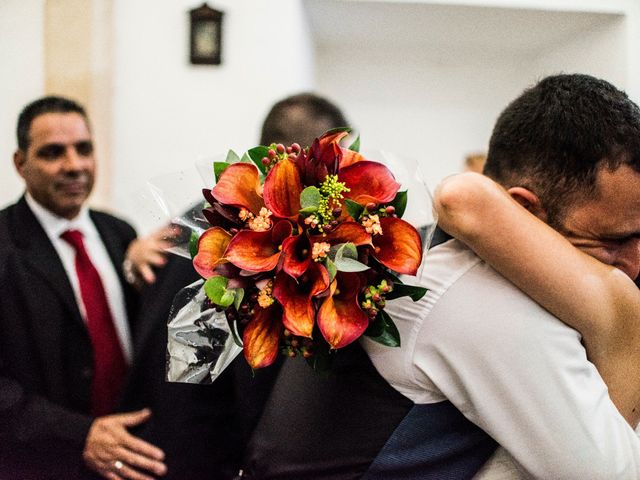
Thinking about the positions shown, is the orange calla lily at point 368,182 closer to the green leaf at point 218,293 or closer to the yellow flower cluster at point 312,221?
the yellow flower cluster at point 312,221

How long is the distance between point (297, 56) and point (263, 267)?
11.3 ft

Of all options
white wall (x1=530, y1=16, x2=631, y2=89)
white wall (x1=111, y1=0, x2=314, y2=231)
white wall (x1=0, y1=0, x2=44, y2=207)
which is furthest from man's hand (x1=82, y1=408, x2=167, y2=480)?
white wall (x1=530, y1=16, x2=631, y2=89)

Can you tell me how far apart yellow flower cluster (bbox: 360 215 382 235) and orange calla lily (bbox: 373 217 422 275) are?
2 centimetres

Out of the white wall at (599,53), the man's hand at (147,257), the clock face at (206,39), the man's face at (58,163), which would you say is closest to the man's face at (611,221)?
the man's hand at (147,257)

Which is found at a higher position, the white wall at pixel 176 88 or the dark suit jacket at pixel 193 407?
the white wall at pixel 176 88

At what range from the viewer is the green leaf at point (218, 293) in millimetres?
767

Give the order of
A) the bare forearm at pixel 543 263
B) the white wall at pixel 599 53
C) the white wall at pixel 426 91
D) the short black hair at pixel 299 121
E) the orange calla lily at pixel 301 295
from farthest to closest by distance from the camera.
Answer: the white wall at pixel 426 91
the white wall at pixel 599 53
the short black hair at pixel 299 121
the bare forearm at pixel 543 263
the orange calla lily at pixel 301 295

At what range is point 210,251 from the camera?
806 millimetres

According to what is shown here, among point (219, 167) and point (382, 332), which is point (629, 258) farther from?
point (219, 167)

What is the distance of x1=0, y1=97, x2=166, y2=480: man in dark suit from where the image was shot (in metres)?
1.48

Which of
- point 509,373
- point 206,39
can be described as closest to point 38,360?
point 509,373

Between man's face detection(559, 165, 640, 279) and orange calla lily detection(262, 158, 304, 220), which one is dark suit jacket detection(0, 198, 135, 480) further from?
man's face detection(559, 165, 640, 279)

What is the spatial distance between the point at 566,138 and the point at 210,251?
0.56 meters

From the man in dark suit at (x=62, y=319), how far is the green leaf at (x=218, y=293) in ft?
2.14
